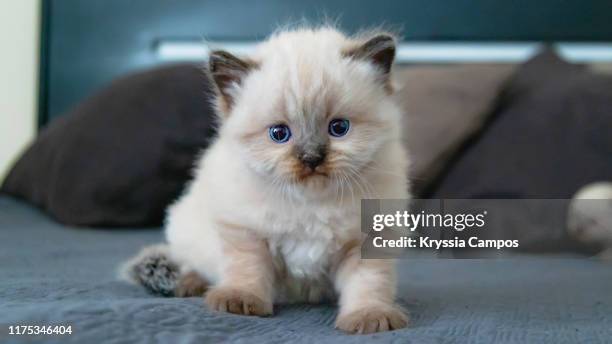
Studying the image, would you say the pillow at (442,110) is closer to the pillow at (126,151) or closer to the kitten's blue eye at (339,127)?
the pillow at (126,151)

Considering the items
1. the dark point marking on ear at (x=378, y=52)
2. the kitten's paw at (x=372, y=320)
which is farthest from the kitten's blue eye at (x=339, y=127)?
the kitten's paw at (x=372, y=320)

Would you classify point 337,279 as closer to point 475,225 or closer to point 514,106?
point 475,225

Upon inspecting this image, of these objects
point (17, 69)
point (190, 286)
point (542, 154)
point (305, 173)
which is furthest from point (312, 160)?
point (17, 69)

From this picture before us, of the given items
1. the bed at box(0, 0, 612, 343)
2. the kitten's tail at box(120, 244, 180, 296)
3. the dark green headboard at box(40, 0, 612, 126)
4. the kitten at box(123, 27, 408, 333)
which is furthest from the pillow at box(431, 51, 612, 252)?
the kitten's tail at box(120, 244, 180, 296)

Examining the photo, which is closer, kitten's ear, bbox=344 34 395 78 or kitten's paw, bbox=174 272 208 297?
kitten's ear, bbox=344 34 395 78

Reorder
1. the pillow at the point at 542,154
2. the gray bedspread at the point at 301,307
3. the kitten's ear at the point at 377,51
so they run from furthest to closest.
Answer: the pillow at the point at 542,154 → the kitten's ear at the point at 377,51 → the gray bedspread at the point at 301,307

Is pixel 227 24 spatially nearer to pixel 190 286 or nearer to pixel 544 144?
pixel 544 144

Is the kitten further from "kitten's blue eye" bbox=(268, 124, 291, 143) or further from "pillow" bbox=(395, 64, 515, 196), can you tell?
"pillow" bbox=(395, 64, 515, 196)

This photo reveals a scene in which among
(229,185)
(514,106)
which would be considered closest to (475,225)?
(514,106)
